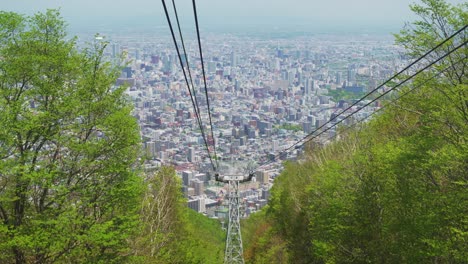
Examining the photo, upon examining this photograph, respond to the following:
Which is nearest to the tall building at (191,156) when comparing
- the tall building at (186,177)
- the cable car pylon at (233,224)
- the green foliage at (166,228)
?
the tall building at (186,177)

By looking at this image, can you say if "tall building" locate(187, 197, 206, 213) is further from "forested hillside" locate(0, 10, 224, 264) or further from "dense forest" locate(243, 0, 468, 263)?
"forested hillside" locate(0, 10, 224, 264)

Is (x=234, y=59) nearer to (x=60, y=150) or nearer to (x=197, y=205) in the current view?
(x=197, y=205)

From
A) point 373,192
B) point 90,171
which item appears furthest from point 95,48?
point 373,192

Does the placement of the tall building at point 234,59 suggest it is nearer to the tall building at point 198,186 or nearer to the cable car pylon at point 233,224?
the tall building at point 198,186

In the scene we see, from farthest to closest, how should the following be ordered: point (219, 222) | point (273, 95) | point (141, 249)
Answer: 1. point (273, 95)
2. point (219, 222)
3. point (141, 249)

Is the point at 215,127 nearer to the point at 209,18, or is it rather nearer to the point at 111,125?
the point at 111,125

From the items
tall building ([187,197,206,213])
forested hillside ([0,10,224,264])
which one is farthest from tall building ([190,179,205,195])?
forested hillside ([0,10,224,264])
